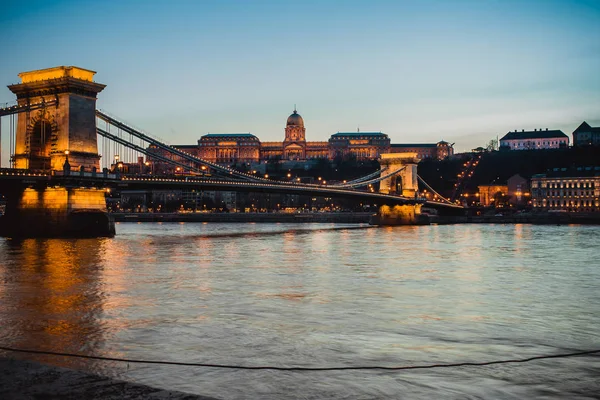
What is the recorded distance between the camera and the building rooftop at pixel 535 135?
155250mm

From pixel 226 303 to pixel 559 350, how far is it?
21.4 ft

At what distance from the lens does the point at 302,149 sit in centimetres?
18975

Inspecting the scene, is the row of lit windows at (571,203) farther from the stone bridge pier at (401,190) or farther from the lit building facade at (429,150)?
the lit building facade at (429,150)

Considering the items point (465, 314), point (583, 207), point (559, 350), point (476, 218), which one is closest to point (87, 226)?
point (465, 314)

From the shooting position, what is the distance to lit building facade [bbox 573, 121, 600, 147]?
5950 inches

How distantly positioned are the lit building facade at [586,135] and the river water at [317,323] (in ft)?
464

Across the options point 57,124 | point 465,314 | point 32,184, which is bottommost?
point 465,314

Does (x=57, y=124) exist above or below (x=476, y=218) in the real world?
above

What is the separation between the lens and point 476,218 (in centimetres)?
8250

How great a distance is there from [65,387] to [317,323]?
541 cm

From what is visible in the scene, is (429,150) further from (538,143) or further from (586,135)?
(586,135)

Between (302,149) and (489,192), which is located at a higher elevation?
(302,149)

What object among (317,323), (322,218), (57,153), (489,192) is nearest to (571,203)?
(489,192)

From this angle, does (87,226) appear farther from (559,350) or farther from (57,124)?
(559,350)
